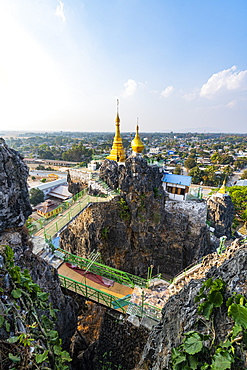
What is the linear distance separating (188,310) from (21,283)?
4277 mm

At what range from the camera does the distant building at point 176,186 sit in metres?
Answer: 16.1

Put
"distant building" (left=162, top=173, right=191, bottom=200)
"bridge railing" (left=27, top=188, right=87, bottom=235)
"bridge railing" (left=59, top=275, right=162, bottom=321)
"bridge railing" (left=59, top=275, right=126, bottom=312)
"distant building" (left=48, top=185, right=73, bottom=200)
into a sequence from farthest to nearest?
1. "distant building" (left=48, top=185, right=73, bottom=200)
2. "distant building" (left=162, top=173, right=191, bottom=200)
3. "bridge railing" (left=27, top=188, right=87, bottom=235)
4. "bridge railing" (left=59, top=275, right=126, bottom=312)
5. "bridge railing" (left=59, top=275, right=162, bottom=321)

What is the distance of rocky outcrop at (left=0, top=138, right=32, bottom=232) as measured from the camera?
20.5 ft

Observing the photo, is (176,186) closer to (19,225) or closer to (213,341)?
(19,225)

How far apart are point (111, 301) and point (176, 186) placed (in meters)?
11.2

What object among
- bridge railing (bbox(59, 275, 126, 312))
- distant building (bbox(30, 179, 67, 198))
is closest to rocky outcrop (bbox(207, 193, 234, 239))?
bridge railing (bbox(59, 275, 126, 312))

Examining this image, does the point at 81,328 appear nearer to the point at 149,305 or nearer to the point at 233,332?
the point at 149,305

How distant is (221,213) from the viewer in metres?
20.1

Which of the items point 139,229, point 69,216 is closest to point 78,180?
point 69,216

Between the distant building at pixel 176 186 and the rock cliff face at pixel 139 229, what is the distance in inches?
43.9

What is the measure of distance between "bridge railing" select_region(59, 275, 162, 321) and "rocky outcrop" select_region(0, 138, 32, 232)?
437 centimetres

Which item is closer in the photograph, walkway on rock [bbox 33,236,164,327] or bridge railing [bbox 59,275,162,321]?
bridge railing [bbox 59,275,162,321]

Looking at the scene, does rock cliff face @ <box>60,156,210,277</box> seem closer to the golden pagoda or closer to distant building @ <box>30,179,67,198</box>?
the golden pagoda

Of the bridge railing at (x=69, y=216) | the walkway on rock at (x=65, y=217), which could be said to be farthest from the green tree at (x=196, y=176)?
the bridge railing at (x=69, y=216)
